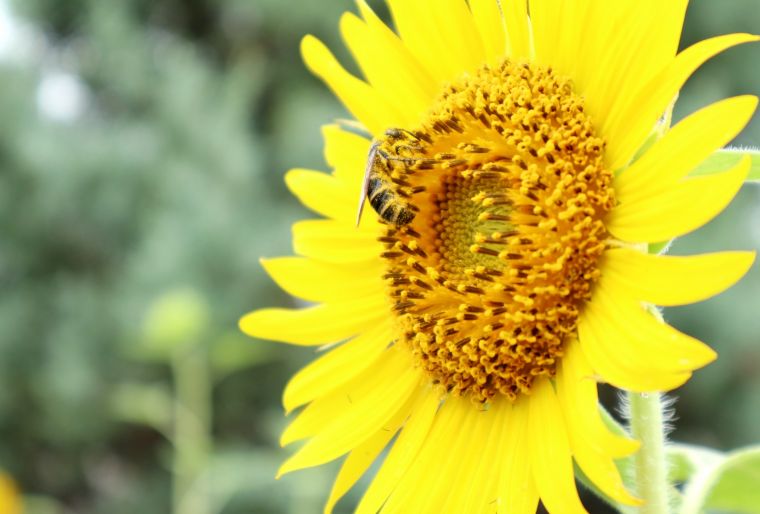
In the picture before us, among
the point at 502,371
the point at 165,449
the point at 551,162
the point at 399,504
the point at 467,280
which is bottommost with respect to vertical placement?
the point at 165,449

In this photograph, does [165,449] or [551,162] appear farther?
[165,449]

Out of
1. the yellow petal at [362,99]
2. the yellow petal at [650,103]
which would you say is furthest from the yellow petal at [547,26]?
the yellow petal at [362,99]

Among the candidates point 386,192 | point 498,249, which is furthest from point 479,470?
point 386,192

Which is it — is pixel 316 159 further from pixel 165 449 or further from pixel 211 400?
pixel 165 449

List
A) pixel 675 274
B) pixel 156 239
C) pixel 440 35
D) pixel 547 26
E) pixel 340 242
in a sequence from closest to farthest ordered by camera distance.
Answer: pixel 675 274, pixel 547 26, pixel 440 35, pixel 340 242, pixel 156 239

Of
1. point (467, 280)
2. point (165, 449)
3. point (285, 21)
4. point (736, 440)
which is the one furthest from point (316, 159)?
point (467, 280)

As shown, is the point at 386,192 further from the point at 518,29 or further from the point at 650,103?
the point at 650,103
